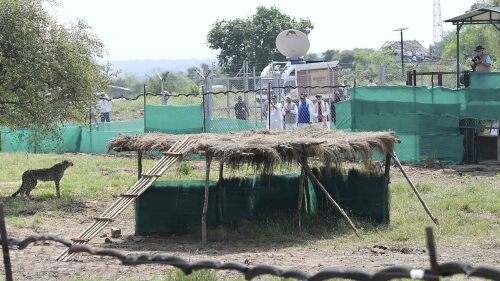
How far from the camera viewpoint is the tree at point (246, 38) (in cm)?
5731

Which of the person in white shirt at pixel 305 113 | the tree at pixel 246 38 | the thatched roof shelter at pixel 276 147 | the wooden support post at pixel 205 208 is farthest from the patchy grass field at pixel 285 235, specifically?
the tree at pixel 246 38

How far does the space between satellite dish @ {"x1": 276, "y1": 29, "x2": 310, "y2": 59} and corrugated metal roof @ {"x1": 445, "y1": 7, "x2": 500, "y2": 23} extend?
38.3 feet

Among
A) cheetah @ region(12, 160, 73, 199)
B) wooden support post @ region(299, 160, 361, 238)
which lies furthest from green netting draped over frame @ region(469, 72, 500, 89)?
cheetah @ region(12, 160, 73, 199)

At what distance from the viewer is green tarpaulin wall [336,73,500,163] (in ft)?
85.2

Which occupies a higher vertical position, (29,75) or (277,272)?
(29,75)

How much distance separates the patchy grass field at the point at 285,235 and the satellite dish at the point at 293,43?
15.2 m

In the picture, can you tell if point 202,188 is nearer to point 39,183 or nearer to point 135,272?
point 135,272

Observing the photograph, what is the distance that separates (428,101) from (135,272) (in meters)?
16.3

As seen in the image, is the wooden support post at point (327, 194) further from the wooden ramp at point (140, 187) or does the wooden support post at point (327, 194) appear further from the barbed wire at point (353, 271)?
the barbed wire at point (353, 271)

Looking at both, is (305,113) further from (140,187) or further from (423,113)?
(140,187)

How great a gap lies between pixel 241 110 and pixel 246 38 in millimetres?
26037

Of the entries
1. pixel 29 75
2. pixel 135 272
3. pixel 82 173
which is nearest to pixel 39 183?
pixel 82 173

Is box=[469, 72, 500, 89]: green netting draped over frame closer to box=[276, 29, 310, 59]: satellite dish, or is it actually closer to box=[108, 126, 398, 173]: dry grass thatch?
box=[108, 126, 398, 173]: dry grass thatch

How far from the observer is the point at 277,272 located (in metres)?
5.48
